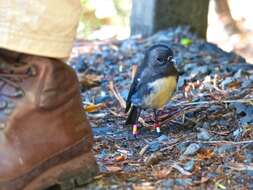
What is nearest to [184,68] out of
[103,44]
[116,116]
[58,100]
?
[116,116]

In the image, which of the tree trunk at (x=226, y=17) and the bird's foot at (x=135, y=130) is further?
the tree trunk at (x=226, y=17)

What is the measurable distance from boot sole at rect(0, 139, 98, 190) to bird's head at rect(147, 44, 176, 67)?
918 millimetres

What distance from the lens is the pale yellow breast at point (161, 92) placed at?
10.2 feet

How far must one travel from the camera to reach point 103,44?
5363mm

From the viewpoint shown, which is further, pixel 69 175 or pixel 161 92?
pixel 161 92

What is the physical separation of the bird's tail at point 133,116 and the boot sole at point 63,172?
2.55 feet

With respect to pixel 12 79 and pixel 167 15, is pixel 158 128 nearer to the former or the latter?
pixel 12 79

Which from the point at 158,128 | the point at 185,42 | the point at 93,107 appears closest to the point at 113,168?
the point at 158,128

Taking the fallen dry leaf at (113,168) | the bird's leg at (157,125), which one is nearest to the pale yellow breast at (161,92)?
the bird's leg at (157,125)

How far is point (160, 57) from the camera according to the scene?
123 inches

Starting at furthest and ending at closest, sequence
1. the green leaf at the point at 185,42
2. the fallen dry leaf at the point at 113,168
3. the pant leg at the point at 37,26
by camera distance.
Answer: the green leaf at the point at 185,42 < the fallen dry leaf at the point at 113,168 < the pant leg at the point at 37,26

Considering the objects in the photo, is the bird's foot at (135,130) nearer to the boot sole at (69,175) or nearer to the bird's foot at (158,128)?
the bird's foot at (158,128)

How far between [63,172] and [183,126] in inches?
37.9

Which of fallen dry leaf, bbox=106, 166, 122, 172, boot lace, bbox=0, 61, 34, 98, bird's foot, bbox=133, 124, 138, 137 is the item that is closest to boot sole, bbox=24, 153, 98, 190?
fallen dry leaf, bbox=106, 166, 122, 172
